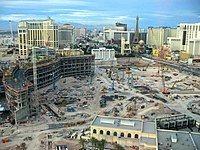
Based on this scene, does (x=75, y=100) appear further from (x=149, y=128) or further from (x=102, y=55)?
(x=102, y=55)

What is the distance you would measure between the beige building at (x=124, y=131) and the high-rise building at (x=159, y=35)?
3760cm

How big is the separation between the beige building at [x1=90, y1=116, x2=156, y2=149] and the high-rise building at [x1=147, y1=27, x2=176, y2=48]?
123ft

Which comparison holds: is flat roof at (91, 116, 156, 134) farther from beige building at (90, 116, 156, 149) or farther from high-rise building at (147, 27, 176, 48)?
high-rise building at (147, 27, 176, 48)

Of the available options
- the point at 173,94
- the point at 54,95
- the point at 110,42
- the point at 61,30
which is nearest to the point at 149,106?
the point at 173,94

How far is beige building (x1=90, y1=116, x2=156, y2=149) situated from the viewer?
790 cm

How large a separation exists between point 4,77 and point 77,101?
13.8 feet

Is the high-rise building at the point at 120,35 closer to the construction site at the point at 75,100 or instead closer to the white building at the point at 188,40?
the white building at the point at 188,40

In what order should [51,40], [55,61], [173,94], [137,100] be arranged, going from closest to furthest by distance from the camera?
1. [137,100]
2. [173,94]
3. [55,61]
4. [51,40]

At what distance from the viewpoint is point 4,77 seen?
12.8 m

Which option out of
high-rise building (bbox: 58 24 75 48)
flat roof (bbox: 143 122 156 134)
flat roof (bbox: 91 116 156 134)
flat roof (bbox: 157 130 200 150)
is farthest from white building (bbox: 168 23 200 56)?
flat roof (bbox: 157 130 200 150)

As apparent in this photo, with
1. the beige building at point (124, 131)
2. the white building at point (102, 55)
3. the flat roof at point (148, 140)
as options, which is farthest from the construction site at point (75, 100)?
the white building at point (102, 55)

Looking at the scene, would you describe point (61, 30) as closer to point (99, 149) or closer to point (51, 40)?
point (51, 40)

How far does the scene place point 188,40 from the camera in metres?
34.7

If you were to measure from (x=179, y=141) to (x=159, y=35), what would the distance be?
4067 centimetres
